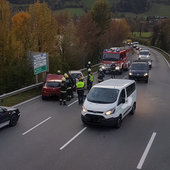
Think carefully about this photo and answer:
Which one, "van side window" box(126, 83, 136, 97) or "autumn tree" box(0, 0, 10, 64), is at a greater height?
"autumn tree" box(0, 0, 10, 64)

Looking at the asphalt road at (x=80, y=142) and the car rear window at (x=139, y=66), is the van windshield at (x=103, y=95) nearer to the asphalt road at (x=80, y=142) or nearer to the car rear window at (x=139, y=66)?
the asphalt road at (x=80, y=142)

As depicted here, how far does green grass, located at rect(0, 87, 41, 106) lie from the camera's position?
16734 millimetres

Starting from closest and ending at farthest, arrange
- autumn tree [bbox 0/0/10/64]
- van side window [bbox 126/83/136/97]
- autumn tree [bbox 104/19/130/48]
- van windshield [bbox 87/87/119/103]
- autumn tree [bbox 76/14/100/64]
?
van windshield [bbox 87/87/119/103] → van side window [bbox 126/83/136/97] → autumn tree [bbox 0/0/10/64] → autumn tree [bbox 76/14/100/64] → autumn tree [bbox 104/19/130/48]

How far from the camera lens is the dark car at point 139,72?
2428 cm

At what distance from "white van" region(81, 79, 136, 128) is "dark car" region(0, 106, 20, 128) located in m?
3.32

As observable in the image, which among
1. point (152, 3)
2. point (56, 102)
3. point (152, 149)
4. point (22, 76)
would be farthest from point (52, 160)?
point (152, 3)

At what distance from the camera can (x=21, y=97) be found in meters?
18.0

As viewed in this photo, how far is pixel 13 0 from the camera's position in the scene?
432 ft

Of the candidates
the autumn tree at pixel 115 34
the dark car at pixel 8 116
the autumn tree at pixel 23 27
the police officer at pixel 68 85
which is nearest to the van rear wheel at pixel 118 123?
the dark car at pixel 8 116

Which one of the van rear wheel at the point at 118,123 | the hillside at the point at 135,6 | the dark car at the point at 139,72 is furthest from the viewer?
the hillside at the point at 135,6

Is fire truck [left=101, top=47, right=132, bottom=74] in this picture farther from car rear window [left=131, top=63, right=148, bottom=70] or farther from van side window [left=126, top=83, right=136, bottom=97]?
van side window [left=126, top=83, right=136, bottom=97]

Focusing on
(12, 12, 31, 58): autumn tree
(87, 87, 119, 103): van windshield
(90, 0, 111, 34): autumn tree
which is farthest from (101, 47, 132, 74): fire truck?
(90, 0, 111, 34): autumn tree

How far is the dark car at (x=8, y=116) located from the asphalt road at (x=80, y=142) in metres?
0.34

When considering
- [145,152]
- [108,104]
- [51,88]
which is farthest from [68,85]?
[145,152]
